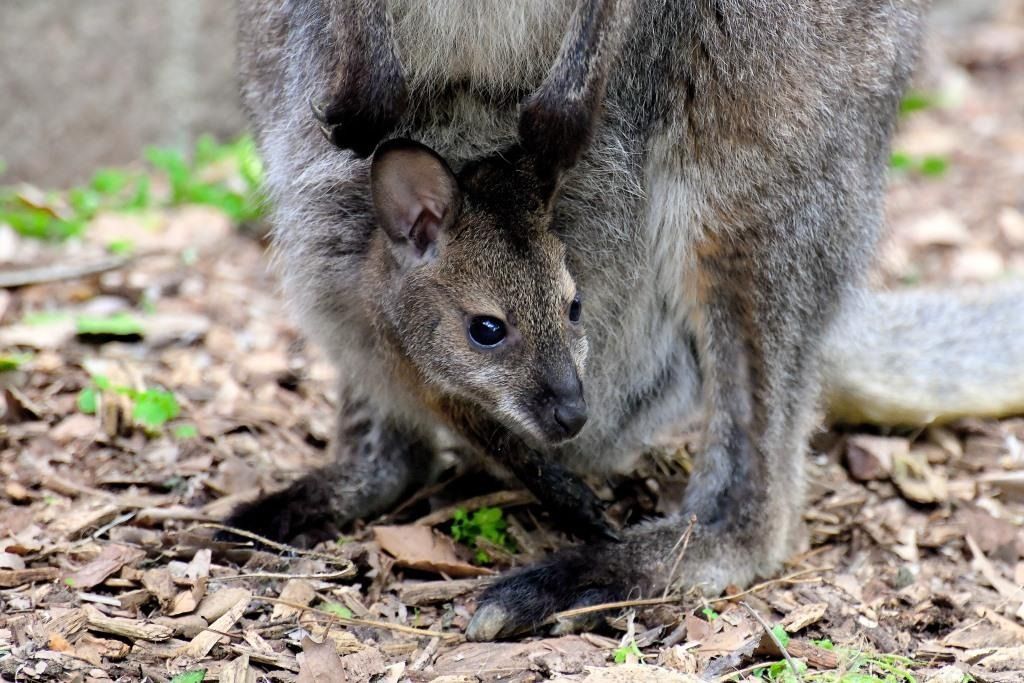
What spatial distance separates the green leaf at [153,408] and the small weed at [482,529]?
120cm

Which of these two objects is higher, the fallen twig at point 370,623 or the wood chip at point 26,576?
the fallen twig at point 370,623

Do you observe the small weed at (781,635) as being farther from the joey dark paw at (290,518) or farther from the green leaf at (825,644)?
the joey dark paw at (290,518)

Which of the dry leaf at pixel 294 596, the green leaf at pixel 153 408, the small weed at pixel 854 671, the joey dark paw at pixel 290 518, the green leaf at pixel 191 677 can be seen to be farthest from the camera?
the green leaf at pixel 153 408

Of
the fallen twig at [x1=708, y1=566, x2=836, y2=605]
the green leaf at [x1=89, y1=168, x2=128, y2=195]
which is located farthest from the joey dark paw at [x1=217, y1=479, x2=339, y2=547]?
the green leaf at [x1=89, y1=168, x2=128, y2=195]

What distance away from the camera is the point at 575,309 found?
12.4 feet

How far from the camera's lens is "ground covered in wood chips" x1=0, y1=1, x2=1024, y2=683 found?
11.2 feet

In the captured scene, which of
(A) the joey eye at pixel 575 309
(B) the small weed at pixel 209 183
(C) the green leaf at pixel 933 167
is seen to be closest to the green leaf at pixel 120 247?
(B) the small weed at pixel 209 183

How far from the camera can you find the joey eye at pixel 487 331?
3594mm

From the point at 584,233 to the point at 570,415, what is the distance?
0.69 meters

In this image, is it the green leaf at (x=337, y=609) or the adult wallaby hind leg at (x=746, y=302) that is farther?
the adult wallaby hind leg at (x=746, y=302)

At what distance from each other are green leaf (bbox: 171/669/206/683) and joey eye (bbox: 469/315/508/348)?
3.72 ft

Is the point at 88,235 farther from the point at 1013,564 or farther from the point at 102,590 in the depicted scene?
the point at 1013,564

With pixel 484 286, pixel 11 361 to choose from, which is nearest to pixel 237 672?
pixel 484 286

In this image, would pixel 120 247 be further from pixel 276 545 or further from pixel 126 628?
pixel 126 628
